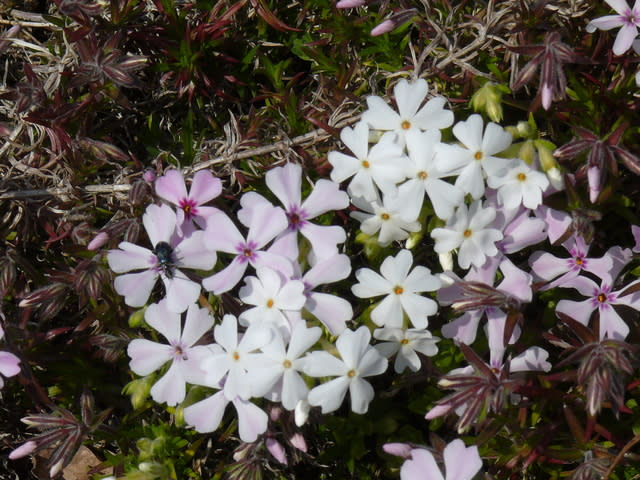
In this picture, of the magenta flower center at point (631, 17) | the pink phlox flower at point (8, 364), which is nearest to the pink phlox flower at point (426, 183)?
the magenta flower center at point (631, 17)

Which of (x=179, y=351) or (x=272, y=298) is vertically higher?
(x=272, y=298)

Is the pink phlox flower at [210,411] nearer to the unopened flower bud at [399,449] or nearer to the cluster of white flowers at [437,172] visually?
the unopened flower bud at [399,449]

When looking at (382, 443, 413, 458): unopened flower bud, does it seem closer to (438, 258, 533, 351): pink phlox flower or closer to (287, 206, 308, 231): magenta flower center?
(438, 258, 533, 351): pink phlox flower

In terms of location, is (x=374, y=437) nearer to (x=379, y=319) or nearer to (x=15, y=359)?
(x=379, y=319)

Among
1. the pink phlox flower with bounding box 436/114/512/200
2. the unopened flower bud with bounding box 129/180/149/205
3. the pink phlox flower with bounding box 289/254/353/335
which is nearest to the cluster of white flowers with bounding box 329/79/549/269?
the pink phlox flower with bounding box 436/114/512/200

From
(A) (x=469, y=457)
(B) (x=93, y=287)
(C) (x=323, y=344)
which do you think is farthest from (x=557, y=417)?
(B) (x=93, y=287)

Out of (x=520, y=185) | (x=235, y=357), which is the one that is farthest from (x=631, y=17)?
(x=235, y=357)

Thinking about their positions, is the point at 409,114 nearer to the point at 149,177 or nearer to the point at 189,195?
the point at 189,195
